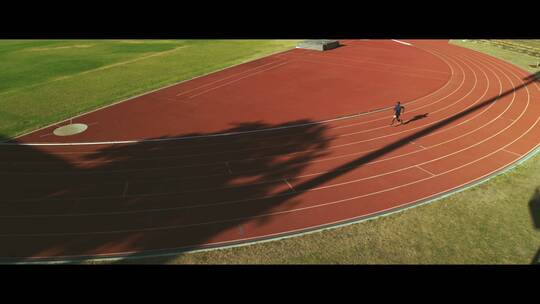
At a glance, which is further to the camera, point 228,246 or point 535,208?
point 535,208

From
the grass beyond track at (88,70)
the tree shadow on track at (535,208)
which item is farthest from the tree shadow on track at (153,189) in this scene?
the grass beyond track at (88,70)

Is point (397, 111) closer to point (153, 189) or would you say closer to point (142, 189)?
point (153, 189)

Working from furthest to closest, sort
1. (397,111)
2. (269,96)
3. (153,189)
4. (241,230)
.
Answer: (269,96) → (397,111) → (153,189) → (241,230)

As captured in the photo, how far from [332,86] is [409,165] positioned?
11566mm

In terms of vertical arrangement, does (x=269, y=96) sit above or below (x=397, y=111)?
above

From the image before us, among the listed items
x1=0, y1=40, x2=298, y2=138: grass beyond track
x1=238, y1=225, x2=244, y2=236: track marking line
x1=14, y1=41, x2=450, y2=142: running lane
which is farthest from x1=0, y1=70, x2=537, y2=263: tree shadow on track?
x1=0, y1=40, x2=298, y2=138: grass beyond track

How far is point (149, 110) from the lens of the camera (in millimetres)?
20016

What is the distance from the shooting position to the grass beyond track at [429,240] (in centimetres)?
941

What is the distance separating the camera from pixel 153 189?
1250cm

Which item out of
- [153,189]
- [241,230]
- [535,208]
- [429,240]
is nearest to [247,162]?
[153,189]

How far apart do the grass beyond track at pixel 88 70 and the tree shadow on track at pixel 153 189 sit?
5839mm

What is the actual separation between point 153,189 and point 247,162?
3.91 metres

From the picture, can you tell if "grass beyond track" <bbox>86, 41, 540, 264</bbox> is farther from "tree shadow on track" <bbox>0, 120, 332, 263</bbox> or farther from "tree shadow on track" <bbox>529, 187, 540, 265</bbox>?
"tree shadow on track" <bbox>0, 120, 332, 263</bbox>

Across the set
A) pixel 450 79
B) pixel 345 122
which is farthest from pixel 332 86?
pixel 450 79
